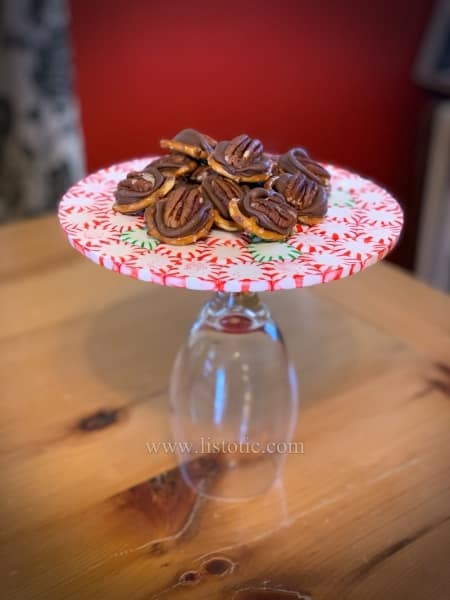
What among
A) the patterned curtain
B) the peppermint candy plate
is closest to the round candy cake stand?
the peppermint candy plate

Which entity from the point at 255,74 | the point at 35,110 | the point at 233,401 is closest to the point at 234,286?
the point at 233,401

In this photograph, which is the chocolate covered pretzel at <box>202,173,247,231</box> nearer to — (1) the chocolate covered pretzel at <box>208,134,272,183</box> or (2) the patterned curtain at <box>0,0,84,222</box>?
(1) the chocolate covered pretzel at <box>208,134,272,183</box>

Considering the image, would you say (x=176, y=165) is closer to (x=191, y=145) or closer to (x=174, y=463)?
(x=191, y=145)

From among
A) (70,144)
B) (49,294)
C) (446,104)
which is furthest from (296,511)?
(446,104)

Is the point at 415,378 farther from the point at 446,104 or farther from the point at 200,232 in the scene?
the point at 446,104

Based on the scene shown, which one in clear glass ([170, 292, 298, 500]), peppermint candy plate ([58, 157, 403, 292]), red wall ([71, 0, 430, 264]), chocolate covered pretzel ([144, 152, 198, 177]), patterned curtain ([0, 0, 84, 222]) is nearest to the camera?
peppermint candy plate ([58, 157, 403, 292])

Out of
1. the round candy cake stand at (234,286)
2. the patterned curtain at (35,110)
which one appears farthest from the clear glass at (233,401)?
the patterned curtain at (35,110)

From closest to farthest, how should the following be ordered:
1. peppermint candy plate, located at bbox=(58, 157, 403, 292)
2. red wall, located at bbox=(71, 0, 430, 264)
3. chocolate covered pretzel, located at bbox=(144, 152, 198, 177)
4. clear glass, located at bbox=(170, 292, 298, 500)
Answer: peppermint candy plate, located at bbox=(58, 157, 403, 292), chocolate covered pretzel, located at bbox=(144, 152, 198, 177), clear glass, located at bbox=(170, 292, 298, 500), red wall, located at bbox=(71, 0, 430, 264)

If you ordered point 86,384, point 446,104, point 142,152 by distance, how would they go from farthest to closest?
point 446,104 < point 142,152 < point 86,384
